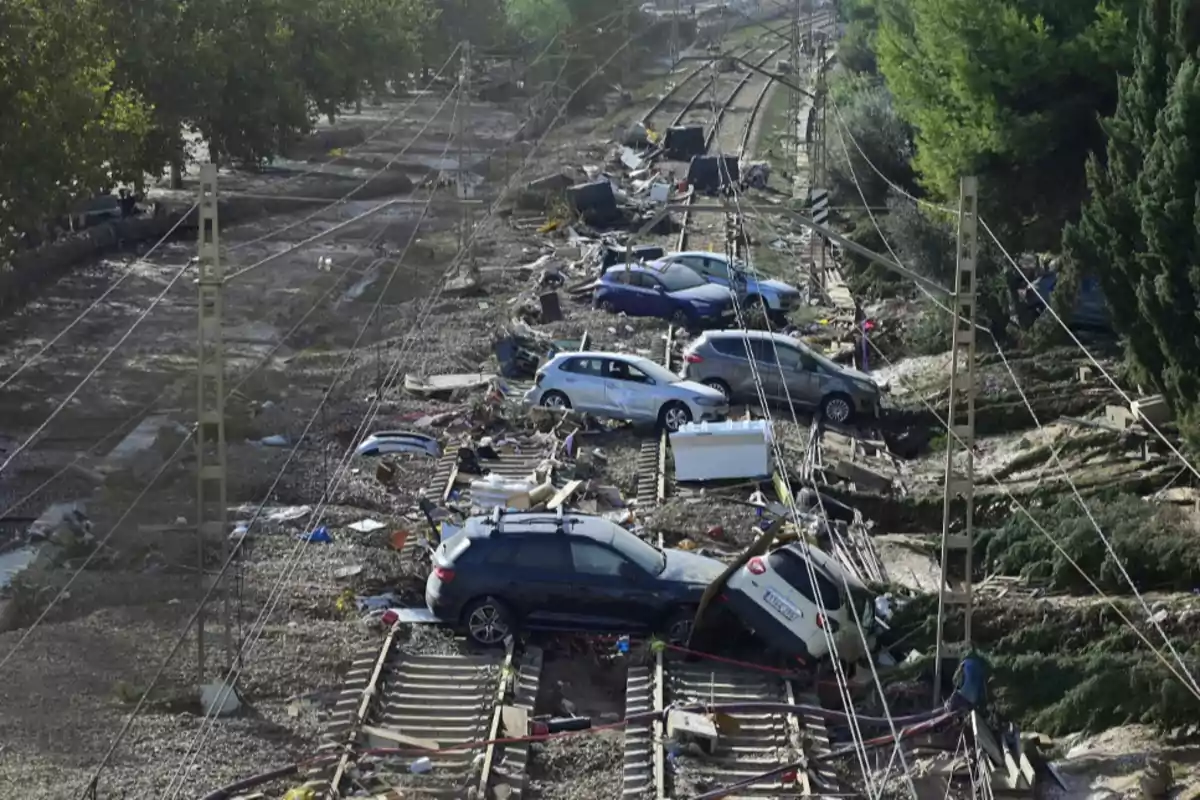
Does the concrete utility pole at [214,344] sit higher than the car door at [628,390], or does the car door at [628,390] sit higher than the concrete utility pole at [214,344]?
the concrete utility pole at [214,344]

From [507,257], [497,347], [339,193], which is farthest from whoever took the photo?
[339,193]

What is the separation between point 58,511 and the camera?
72.1 feet

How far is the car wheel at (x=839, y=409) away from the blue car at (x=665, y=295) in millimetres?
6735

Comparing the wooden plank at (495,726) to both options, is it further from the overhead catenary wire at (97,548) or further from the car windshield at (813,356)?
the car windshield at (813,356)

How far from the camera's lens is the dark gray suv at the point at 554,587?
1709 cm

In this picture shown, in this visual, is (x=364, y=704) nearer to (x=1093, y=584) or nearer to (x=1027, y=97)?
(x=1093, y=584)

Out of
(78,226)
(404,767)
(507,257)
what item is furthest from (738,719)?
(78,226)

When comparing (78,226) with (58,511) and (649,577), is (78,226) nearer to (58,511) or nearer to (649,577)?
(58,511)

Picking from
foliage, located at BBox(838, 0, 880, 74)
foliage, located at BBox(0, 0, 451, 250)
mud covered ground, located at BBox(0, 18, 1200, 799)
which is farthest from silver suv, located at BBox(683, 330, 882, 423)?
foliage, located at BBox(838, 0, 880, 74)

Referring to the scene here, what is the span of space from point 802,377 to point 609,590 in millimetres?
11597

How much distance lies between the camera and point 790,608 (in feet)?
55.2

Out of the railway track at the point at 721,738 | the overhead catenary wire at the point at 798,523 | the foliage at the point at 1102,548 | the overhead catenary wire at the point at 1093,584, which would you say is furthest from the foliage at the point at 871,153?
the railway track at the point at 721,738

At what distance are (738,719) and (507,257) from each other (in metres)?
29.3

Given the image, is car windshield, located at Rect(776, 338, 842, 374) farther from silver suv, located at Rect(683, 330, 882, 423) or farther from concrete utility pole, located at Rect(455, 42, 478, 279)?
concrete utility pole, located at Rect(455, 42, 478, 279)
